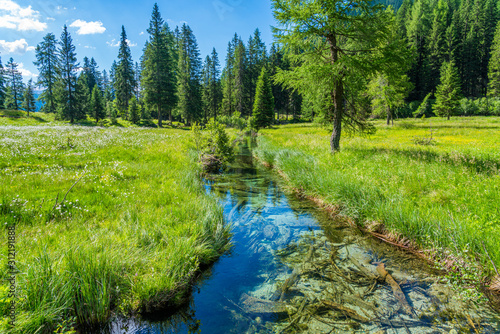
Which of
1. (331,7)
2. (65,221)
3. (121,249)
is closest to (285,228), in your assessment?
(121,249)

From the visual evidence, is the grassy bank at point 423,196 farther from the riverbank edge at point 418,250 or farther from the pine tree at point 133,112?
the pine tree at point 133,112

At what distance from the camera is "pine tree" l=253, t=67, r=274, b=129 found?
1834 inches

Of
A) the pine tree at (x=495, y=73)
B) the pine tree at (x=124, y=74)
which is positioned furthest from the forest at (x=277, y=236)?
the pine tree at (x=495, y=73)

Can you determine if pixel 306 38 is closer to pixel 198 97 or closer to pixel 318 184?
pixel 318 184

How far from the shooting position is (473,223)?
4.33m

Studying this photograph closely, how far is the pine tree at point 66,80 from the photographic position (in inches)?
1752

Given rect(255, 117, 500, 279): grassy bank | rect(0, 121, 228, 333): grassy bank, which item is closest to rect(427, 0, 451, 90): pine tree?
rect(255, 117, 500, 279): grassy bank

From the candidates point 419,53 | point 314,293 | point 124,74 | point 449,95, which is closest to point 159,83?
point 124,74

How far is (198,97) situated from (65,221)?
162ft

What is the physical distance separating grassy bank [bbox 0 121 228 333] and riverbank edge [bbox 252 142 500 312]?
3.87 m

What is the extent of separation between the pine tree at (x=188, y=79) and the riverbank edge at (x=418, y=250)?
1748 inches

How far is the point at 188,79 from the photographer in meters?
47.8

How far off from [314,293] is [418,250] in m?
2.87

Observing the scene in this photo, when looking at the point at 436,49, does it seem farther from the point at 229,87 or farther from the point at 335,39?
the point at 335,39
